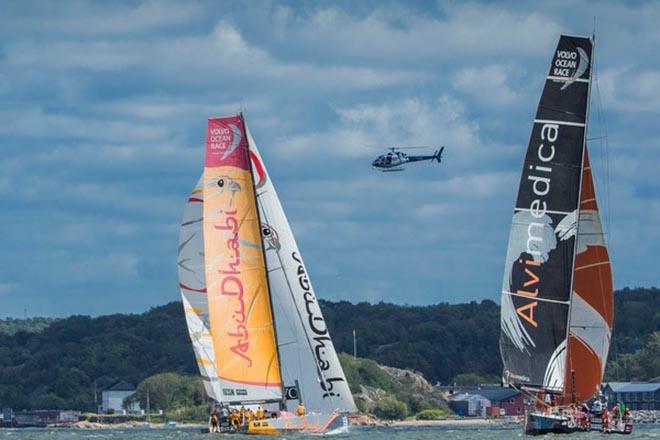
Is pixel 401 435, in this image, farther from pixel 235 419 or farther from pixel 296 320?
pixel 296 320

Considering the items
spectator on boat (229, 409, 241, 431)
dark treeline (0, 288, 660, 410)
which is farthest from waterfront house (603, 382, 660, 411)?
spectator on boat (229, 409, 241, 431)

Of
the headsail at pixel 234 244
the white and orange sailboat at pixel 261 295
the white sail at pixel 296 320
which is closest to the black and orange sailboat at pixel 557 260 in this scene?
the white sail at pixel 296 320

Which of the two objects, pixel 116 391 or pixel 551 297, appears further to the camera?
pixel 116 391

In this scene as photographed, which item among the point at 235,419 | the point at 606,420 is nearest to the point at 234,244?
the point at 235,419

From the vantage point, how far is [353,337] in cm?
19188

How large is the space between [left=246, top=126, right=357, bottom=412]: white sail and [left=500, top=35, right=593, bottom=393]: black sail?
7.42 m

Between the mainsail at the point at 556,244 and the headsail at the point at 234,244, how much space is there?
917cm

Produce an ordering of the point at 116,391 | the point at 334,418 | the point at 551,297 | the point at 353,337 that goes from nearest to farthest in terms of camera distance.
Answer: the point at 551,297 → the point at 334,418 → the point at 116,391 → the point at 353,337

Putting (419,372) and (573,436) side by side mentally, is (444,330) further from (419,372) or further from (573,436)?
(573,436)

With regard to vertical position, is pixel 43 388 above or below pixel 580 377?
above

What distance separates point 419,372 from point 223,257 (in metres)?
124

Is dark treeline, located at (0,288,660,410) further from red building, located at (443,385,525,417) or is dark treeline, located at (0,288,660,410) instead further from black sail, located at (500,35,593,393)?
black sail, located at (500,35,593,393)

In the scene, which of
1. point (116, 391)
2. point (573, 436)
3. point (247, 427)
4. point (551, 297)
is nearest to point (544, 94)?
point (551, 297)

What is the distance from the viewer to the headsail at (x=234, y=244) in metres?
60.2
